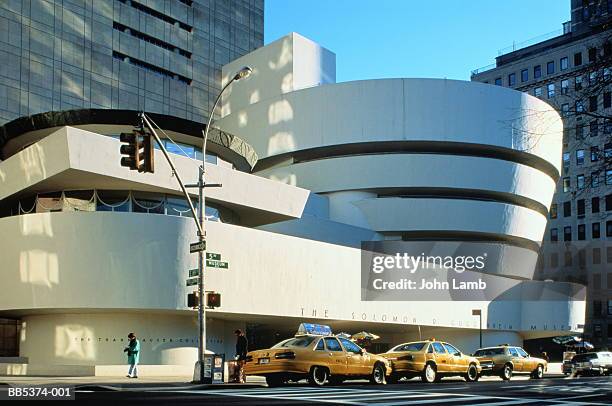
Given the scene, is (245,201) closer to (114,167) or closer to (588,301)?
(114,167)

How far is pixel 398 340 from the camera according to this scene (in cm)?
5816

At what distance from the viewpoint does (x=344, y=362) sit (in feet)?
81.9

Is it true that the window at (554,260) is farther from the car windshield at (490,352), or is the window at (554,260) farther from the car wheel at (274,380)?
the car wheel at (274,380)

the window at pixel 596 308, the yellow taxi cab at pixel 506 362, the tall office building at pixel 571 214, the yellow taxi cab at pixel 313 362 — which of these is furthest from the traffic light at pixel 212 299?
the window at pixel 596 308

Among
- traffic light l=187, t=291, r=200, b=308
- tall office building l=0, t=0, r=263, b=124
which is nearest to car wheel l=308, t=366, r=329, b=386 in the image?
traffic light l=187, t=291, r=200, b=308

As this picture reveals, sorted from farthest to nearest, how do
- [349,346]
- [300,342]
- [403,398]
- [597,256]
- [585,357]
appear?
[597,256] → [585,357] → [349,346] → [300,342] → [403,398]

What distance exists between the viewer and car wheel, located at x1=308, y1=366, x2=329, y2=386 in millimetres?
23734

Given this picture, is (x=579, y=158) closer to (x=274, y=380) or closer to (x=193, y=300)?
(x=193, y=300)

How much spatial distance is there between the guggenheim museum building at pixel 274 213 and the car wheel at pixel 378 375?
6257 mm

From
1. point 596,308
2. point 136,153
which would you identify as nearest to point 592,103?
point 136,153

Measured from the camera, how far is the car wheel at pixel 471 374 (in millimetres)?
30062

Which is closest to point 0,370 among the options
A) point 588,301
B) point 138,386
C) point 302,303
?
point 138,386

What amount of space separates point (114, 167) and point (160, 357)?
9.49m

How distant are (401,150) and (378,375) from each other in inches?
1396
